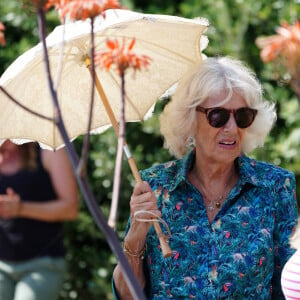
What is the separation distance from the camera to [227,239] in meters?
3.27

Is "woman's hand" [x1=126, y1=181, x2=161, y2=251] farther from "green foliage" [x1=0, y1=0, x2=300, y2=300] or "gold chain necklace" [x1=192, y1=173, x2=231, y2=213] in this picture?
"green foliage" [x1=0, y1=0, x2=300, y2=300]

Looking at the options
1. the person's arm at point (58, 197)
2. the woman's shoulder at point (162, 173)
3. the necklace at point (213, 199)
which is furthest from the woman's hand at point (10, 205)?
the necklace at point (213, 199)

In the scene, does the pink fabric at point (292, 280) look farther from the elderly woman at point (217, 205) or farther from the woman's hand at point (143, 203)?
the woman's hand at point (143, 203)

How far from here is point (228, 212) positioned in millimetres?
3342

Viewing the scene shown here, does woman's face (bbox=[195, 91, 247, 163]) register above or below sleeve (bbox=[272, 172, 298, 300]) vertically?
above

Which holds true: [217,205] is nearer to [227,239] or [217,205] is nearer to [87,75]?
[227,239]

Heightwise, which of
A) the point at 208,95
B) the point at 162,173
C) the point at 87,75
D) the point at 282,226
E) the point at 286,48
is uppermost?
the point at 286,48

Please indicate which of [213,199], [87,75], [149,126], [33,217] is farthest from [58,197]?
[87,75]

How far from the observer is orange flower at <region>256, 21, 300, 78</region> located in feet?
5.05

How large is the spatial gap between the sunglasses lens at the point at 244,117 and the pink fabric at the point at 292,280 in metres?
0.61

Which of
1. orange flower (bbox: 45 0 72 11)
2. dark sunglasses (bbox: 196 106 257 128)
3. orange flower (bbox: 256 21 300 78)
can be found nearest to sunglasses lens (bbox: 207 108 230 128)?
dark sunglasses (bbox: 196 106 257 128)

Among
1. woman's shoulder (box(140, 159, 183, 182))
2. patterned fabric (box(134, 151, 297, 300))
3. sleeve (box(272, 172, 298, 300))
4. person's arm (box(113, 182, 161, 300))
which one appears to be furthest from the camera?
woman's shoulder (box(140, 159, 183, 182))

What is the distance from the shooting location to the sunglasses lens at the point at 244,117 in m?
3.32

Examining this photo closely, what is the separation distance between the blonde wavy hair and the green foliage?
2.06 meters
